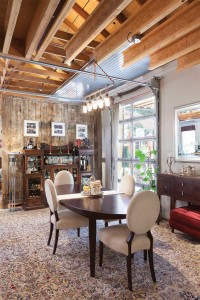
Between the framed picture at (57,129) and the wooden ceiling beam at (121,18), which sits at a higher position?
the wooden ceiling beam at (121,18)

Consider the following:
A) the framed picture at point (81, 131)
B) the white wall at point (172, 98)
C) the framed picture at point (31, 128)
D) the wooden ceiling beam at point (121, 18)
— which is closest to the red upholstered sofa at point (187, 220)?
the white wall at point (172, 98)

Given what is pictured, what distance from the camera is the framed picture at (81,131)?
6.73 meters

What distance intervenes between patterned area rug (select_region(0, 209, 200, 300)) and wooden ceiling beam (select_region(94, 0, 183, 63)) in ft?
9.24

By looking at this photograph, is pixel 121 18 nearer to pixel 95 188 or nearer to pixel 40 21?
pixel 40 21

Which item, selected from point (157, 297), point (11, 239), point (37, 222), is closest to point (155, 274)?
point (157, 297)

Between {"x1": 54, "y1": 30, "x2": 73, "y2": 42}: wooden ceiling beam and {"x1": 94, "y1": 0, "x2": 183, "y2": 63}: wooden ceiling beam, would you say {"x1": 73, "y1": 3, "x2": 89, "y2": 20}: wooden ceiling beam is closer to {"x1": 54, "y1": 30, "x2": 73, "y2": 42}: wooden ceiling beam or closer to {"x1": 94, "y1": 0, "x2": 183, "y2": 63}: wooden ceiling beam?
{"x1": 54, "y1": 30, "x2": 73, "y2": 42}: wooden ceiling beam

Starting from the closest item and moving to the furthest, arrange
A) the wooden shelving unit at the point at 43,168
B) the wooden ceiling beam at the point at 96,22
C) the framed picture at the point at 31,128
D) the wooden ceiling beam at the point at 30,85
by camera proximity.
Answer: the wooden ceiling beam at the point at 96,22, the wooden ceiling beam at the point at 30,85, the wooden shelving unit at the point at 43,168, the framed picture at the point at 31,128

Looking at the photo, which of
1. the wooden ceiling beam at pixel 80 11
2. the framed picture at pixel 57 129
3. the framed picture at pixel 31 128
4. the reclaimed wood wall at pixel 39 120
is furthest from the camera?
the framed picture at pixel 57 129

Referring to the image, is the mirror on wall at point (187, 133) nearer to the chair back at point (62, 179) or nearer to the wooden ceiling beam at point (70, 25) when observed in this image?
the chair back at point (62, 179)

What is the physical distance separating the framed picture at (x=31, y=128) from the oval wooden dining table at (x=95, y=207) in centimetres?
309

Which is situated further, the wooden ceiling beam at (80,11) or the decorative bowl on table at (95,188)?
the decorative bowl on table at (95,188)

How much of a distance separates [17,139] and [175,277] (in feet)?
15.9

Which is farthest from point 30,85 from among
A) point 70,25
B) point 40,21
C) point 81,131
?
point 40,21

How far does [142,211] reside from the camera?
7.59 feet
